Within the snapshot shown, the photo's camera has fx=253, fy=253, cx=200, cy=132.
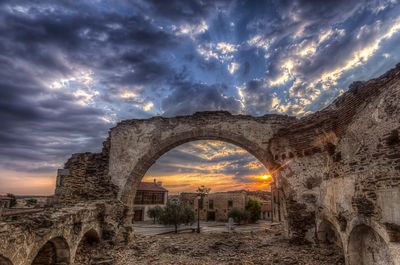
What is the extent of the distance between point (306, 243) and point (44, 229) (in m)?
7.85

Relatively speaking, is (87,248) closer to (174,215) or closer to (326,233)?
(326,233)

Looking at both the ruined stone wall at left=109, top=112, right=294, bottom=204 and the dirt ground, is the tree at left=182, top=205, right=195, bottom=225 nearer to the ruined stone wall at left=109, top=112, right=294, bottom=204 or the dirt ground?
the ruined stone wall at left=109, top=112, right=294, bottom=204

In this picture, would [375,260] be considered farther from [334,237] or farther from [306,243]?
[306,243]

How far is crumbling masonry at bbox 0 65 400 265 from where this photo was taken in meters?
4.72

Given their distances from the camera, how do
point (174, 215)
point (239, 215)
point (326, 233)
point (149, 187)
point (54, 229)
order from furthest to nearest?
point (149, 187) → point (239, 215) → point (174, 215) → point (326, 233) → point (54, 229)

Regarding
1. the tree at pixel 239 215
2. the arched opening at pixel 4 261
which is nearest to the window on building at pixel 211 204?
the tree at pixel 239 215

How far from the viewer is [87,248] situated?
316 inches

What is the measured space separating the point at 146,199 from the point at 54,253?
29.6m

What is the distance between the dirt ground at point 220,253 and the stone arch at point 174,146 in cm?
245

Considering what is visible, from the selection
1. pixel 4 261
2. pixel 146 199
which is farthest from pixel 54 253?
pixel 146 199

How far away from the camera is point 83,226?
290 inches

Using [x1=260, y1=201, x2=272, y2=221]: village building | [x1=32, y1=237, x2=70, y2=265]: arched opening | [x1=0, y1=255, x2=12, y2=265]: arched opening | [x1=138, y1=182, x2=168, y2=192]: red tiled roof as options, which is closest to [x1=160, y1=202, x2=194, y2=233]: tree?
[x1=138, y1=182, x2=168, y2=192]: red tiled roof

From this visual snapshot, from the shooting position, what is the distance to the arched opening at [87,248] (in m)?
7.07

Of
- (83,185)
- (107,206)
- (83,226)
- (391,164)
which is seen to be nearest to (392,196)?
(391,164)
